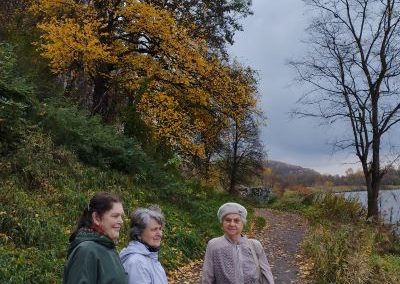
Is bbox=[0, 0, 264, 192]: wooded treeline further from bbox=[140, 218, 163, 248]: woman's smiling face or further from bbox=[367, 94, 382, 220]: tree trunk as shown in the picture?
bbox=[140, 218, 163, 248]: woman's smiling face

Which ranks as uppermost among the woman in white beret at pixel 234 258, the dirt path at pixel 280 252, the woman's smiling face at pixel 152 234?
the woman's smiling face at pixel 152 234

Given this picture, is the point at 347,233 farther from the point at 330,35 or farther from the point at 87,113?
the point at 330,35

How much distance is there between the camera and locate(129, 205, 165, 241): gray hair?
134 inches

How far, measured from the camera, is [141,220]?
3.42 meters

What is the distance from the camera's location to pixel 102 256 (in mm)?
2797

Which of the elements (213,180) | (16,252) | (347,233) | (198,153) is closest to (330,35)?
(198,153)

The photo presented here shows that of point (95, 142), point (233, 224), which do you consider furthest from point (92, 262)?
point (95, 142)

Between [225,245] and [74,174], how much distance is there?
26.3 feet

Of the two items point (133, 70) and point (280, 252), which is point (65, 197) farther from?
point (133, 70)

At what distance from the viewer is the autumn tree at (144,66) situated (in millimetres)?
15742

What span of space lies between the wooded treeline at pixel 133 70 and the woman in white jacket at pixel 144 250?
11.6m

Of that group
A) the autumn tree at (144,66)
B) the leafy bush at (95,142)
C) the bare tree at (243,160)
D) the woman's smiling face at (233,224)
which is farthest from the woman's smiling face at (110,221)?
the bare tree at (243,160)

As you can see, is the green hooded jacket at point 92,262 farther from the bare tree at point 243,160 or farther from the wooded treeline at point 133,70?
the bare tree at point 243,160

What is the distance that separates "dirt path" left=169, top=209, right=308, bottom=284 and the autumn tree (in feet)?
13.3
